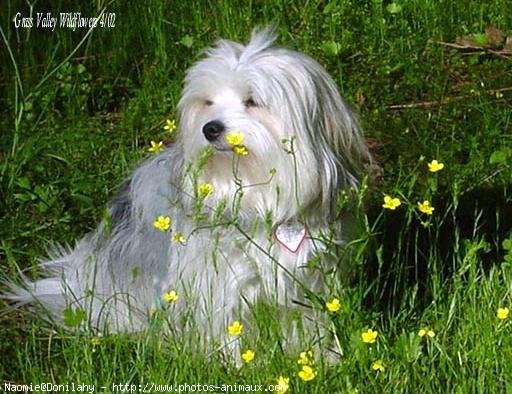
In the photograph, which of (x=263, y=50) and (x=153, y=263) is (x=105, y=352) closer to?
(x=153, y=263)

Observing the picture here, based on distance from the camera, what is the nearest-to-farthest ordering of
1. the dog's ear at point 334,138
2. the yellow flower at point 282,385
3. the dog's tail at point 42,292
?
the yellow flower at point 282,385 → the dog's ear at point 334,138 → the dog's tail at point 42,292

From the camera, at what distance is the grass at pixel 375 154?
3.63 metres

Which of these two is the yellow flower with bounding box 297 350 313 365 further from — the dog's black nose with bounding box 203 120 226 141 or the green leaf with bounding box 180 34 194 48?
the green leaf with bounding box 180 34 194 48

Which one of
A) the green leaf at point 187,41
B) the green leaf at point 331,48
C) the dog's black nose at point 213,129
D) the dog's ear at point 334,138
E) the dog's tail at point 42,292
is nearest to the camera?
the dog's black nose at point 213,129

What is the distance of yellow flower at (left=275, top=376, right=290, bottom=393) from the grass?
9cm

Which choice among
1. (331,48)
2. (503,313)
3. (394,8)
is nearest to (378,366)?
(503,313)

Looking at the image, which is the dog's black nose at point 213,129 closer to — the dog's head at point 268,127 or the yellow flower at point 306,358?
the dog's head at point 268,127

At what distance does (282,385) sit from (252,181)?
2.48 ft

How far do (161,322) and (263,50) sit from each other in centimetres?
87

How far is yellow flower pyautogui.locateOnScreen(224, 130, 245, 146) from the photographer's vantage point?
360 cm

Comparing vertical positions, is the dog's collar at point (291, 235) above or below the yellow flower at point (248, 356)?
above

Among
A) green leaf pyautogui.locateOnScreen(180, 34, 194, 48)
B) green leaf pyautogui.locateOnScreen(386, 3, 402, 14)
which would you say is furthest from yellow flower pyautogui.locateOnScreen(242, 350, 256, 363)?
green leaf pyautogui.locateOnScreen(386, 3, 402, 14)

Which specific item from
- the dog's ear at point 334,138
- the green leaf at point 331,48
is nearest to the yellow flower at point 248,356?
the dog's ear at point 334,138

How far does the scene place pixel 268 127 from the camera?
3.84 m
